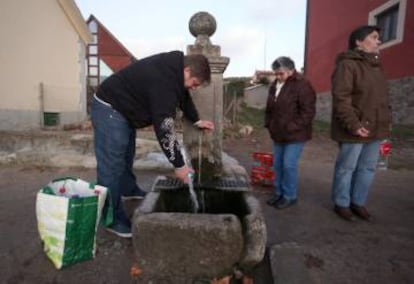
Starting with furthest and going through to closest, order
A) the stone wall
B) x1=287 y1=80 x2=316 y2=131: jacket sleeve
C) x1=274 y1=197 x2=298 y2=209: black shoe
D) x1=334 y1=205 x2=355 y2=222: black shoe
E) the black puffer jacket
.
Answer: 1. the stone wall
2. x1=274 y1=197 x2=298 y2=209: black shoe
3. x1=287 y1=80 x2=316 y2=131: jacket sleeve
4. x1=334 y1=205 x2=355 y2=222: black shoe
5. the black puffer jacket

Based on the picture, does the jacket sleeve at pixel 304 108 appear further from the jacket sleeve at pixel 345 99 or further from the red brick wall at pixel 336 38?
the red brick wall at pixel 336 38

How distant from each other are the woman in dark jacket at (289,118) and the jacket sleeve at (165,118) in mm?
1681

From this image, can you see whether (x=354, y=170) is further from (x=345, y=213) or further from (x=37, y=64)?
(x=37, y=64)

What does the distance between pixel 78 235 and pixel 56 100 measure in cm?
1063

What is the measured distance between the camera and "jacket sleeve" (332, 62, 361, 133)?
3.19m

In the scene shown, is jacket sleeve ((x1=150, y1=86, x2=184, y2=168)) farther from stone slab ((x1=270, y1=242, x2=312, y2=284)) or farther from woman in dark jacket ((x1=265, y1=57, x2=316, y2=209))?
woman in dark jacket ((x1=265, y1=57, x2=316, y2=209))

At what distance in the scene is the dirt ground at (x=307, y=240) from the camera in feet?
8.02

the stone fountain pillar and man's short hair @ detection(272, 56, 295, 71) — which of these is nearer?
the stone fountain pillar

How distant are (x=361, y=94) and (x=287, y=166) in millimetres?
1077

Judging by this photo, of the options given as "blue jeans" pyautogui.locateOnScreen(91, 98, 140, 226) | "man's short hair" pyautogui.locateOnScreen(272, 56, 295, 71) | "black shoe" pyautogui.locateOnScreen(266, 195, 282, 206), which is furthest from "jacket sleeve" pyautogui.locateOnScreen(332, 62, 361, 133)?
"blue jeans" pyautogui.locateOnScreen(91, 98, 140, 226)

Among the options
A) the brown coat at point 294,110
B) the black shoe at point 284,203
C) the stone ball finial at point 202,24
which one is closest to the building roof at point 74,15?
the stone ball finial at point 202,24

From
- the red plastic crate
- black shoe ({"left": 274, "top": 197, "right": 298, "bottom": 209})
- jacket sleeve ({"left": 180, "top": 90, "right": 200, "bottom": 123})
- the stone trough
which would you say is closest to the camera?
the stone trough

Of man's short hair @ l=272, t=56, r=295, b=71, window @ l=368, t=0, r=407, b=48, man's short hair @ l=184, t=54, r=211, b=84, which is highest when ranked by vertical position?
window @ l=368, t=0, r=407, b=48

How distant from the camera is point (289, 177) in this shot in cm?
381
